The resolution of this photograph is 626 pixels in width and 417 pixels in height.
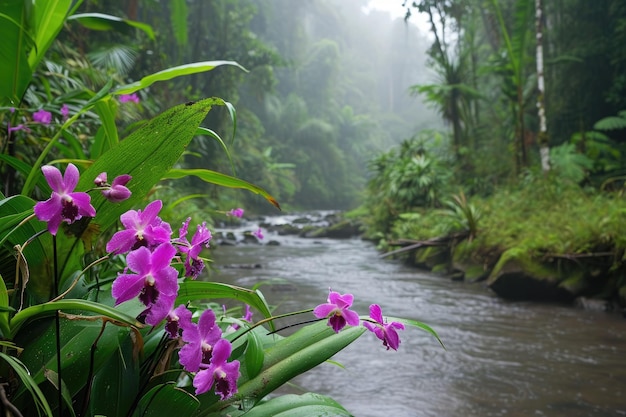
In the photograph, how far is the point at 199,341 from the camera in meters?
0.56

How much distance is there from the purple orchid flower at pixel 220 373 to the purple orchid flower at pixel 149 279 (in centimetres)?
10

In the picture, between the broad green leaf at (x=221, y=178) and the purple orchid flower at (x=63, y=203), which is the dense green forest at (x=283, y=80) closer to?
the broad green leaf at (x=221, y=178)

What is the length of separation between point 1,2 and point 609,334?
3689mm

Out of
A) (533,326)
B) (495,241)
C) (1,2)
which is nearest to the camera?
(1,2)

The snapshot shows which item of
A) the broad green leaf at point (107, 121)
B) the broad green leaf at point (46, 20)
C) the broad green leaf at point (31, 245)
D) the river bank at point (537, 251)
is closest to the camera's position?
the broad green leaf at point (31, 245)

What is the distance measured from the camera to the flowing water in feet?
6.55

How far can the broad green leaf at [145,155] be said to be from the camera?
27.3 inches

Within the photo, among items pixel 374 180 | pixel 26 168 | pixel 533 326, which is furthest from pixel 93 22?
pixel 374 180

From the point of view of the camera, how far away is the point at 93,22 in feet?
6.54

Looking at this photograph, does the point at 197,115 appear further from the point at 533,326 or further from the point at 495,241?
the point at 495,241

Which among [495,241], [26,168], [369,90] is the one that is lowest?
[495,241]

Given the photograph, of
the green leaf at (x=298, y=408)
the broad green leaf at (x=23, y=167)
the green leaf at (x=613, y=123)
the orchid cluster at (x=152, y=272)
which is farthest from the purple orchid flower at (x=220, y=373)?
the green leaf at (x=613, y=123)

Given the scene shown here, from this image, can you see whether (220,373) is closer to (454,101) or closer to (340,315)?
(340,315)

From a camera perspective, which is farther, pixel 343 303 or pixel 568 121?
pixel 568 121
